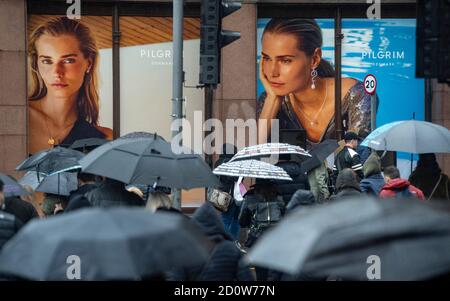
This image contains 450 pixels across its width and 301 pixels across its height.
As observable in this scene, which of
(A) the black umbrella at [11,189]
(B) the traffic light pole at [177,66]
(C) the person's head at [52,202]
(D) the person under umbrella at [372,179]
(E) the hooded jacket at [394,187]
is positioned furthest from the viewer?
(B) the traffic light pole at [177,66]

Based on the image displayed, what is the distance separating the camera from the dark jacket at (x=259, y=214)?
36.5ft

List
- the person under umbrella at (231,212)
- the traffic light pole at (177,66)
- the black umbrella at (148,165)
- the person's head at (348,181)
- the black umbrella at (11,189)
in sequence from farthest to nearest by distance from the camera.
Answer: the person under umbrella at (231,212)
the traffic light pole at (177,66)
the person's head at (348,181)
the black umbrella at (11,189)
the black umbrella at (148,165)

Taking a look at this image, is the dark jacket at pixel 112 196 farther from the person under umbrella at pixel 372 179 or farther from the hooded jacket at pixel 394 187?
the person under umbrella at pixel 372 179

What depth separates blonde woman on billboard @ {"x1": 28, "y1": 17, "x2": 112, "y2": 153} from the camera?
19.7 m

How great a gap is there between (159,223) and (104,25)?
594 inches

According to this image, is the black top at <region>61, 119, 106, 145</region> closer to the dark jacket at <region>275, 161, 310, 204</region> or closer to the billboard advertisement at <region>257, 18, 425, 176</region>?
the billboard advertisement at <region>257, 18, 425, 176</region>

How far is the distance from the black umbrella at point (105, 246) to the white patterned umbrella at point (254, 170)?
6.28m

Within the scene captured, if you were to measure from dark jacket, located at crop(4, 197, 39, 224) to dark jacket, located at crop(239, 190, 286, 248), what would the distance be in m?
2.36

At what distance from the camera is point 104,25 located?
20016 mm

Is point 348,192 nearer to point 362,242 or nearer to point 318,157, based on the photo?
point 318,157

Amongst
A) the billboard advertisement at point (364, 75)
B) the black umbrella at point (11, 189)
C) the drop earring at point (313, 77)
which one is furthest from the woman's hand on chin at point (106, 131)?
the black umbrella at point (11, 189)

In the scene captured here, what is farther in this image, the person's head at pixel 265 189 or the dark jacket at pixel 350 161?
the dark jacket at pixel 350 161
